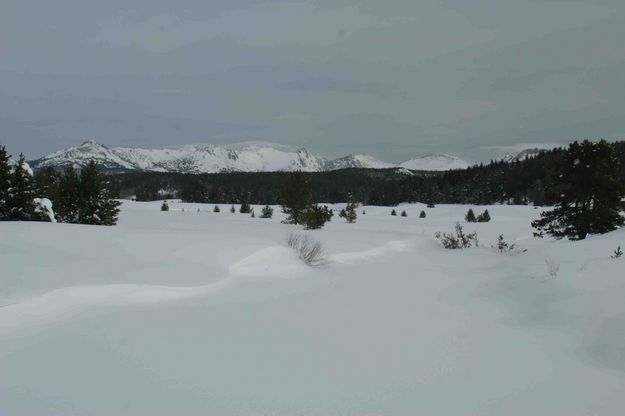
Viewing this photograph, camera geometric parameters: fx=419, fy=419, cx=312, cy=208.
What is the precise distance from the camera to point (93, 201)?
21.5m

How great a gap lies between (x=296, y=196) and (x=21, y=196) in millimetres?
15334

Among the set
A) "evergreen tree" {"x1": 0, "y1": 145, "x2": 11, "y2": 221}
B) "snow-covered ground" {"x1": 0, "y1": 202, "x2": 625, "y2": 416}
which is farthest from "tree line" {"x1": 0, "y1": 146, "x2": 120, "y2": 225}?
"snow-covered ground" {"x1": 0, "y1": 202, "x2": 625, "y2": 416}

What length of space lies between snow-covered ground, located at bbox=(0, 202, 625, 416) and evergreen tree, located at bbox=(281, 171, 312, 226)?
1566cm

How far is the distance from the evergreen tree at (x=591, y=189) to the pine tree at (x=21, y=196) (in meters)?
23.9

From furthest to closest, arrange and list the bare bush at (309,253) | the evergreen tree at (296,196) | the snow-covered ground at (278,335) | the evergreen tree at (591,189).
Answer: the evergreen tree at (296,196) → the evergreen tree at (591,189) → the bare bush at (309,253) → the snow-covered ground at (278,335)

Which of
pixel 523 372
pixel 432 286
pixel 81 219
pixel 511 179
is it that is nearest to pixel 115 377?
pixel 523 372

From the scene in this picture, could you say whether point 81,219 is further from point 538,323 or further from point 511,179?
point 511,179

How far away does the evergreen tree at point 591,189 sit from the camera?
1866 cm

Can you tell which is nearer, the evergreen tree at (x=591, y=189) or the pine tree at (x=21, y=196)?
the pine tree at (x=21, y=196)

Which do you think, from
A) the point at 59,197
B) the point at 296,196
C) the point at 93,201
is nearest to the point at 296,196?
the point at 296,196

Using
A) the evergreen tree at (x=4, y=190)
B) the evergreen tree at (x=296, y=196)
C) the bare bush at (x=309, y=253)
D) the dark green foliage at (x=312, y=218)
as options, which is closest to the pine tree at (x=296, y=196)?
the evergreen tree at (x=296, y=196)

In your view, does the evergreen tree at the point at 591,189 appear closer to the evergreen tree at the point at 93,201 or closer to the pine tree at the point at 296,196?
→ the pine tree at the point at 296,196

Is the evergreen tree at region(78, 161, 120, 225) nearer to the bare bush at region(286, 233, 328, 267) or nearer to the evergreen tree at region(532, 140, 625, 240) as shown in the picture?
the bare bush at region(286, 233, 328, 267)

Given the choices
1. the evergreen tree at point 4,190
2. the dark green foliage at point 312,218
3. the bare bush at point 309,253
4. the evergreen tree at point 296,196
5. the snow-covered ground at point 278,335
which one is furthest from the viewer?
the evergreen tree at point 296,196
